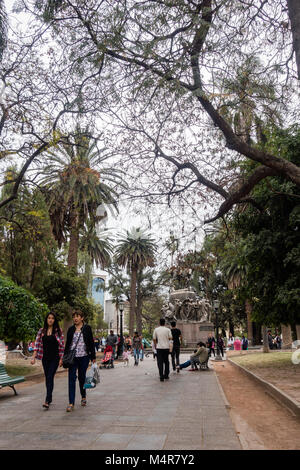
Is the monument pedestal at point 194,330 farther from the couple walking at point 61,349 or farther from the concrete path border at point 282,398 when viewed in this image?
the couple walking at point 61,349

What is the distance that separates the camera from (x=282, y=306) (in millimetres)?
11633

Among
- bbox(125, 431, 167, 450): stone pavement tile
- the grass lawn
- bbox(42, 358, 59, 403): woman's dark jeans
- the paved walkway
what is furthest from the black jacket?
the grass lawn

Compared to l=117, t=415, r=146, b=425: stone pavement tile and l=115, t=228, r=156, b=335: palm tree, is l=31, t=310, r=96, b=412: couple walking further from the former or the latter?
→ l=115, t=228, r=156, b=335: palm tree

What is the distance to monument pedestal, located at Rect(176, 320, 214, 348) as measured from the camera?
1257 inches

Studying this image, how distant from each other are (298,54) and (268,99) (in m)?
1.83

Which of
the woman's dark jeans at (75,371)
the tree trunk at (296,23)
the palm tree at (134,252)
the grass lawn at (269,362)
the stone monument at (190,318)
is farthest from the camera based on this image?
the palm tree at (134,252)

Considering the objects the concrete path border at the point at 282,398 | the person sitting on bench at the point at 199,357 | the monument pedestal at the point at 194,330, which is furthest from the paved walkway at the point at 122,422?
the monument pedestal at the point at 194,330

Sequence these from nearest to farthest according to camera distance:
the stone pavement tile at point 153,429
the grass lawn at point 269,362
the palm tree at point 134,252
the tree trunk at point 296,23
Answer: the stone pavement tile at point 153,429
the tree trunk at point 296,23
the grass lawn at point 269,362
the palm tree at point 134,252

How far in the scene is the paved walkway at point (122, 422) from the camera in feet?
13.4

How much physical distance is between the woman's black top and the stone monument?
86.0 feet

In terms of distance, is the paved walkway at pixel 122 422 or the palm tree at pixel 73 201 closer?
the paved walkway at pixel 122 422
